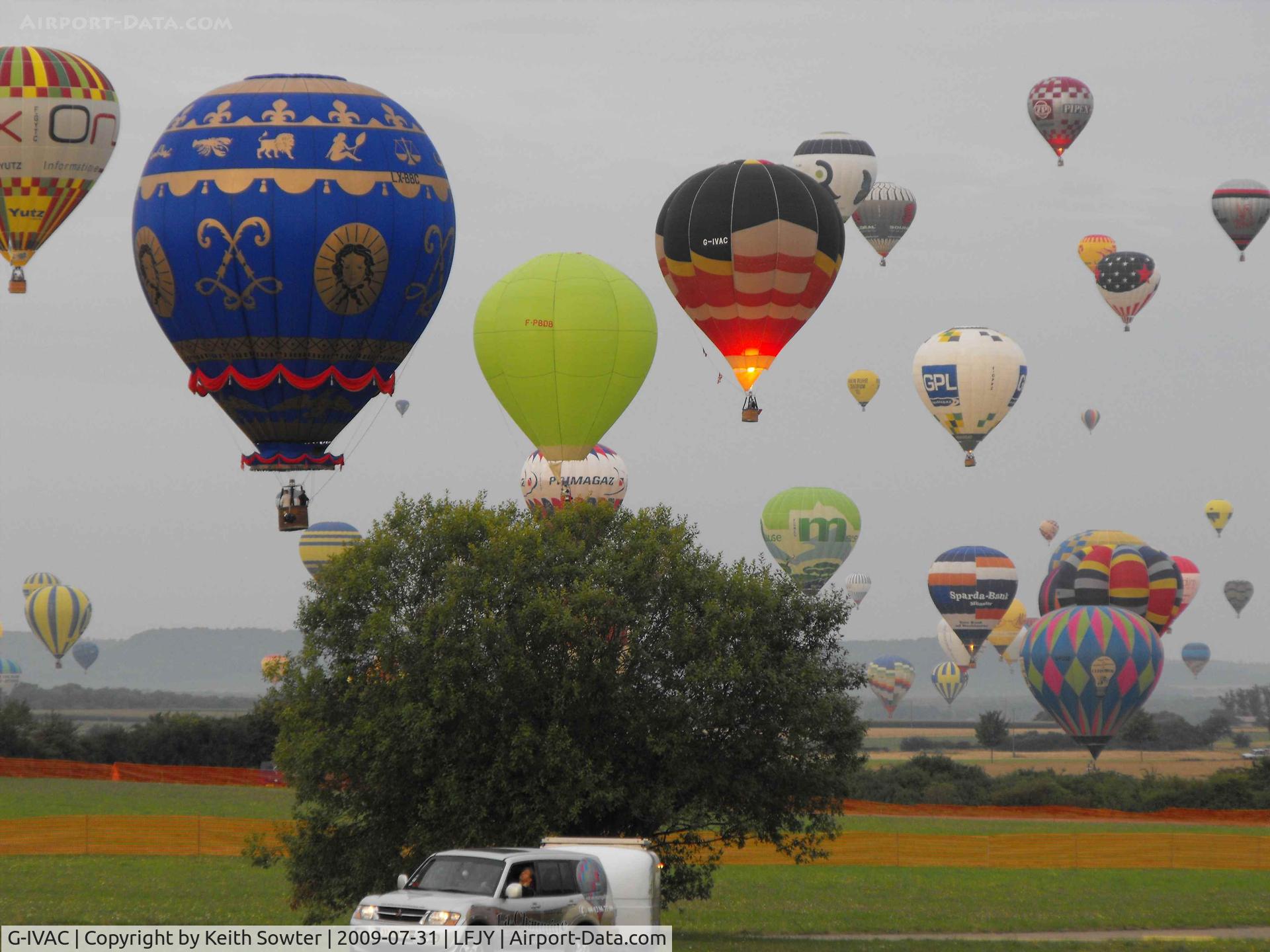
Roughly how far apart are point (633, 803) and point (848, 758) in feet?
15.0

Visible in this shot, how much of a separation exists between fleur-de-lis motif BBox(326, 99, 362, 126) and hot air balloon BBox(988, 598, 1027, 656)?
105798 millimetres

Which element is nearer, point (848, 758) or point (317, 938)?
point (317, 938)

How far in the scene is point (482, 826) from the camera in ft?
108

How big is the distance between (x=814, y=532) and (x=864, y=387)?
53.2ft

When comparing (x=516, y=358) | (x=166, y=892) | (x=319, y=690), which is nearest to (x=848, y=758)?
(x=319, y=690)

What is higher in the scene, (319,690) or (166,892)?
(319,690)

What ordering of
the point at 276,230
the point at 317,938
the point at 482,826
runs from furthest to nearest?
the point at 276,230 → the point at 482,826 → the point at 317,938

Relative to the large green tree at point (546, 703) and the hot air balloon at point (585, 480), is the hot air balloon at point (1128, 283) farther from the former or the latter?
the large green tree at point (546, 703)

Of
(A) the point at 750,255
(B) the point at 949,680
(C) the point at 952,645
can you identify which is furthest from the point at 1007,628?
(A) the point at 750,255

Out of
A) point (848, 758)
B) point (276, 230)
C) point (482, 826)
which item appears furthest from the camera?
point (276, 230)

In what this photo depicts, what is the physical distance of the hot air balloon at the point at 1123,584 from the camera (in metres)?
113

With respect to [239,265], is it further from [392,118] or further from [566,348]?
[566,348]

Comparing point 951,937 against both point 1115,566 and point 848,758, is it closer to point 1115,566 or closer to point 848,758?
point 848,758

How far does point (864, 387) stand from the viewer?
379 feet
